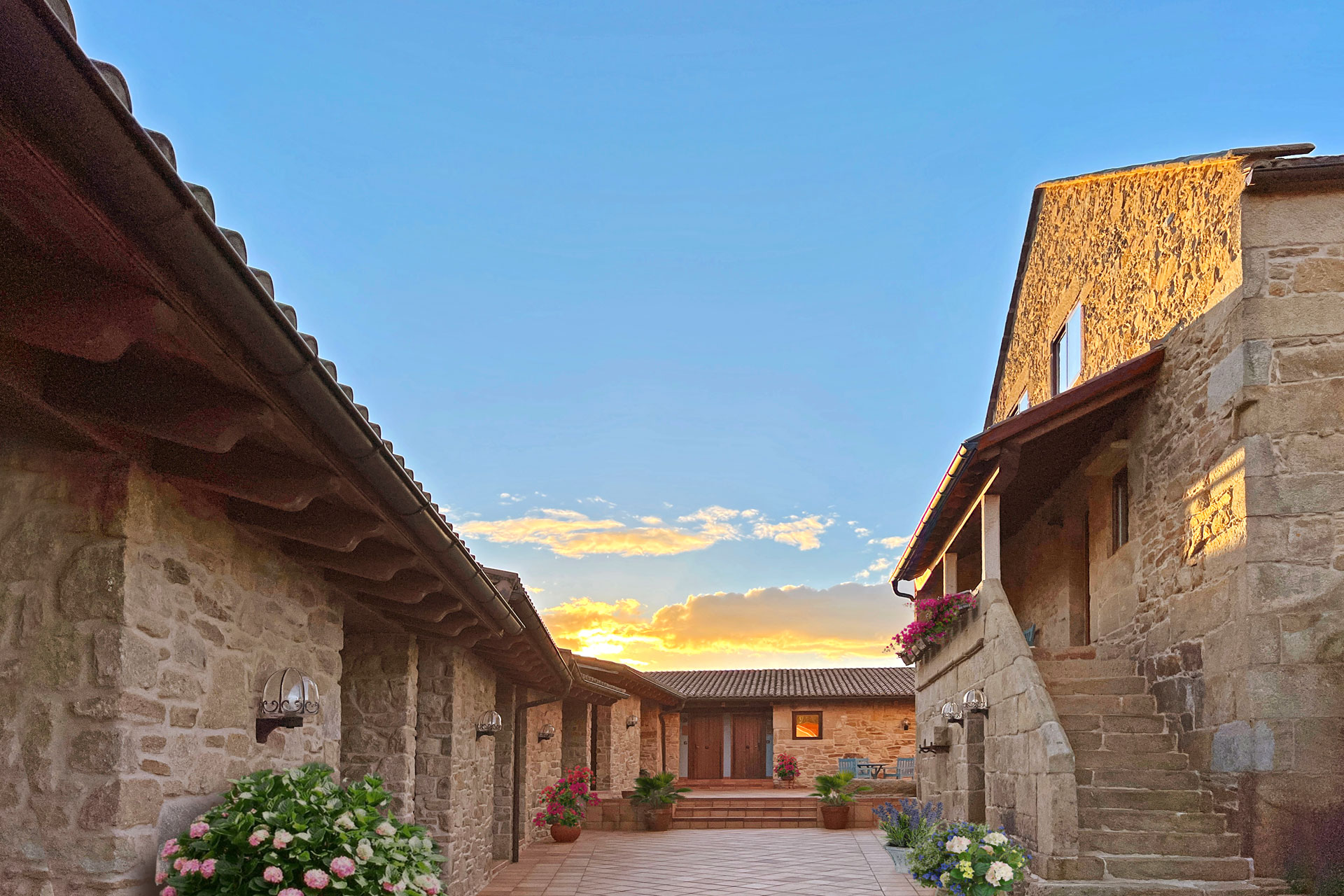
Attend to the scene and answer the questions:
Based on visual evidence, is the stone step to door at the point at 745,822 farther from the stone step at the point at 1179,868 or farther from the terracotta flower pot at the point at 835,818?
the stone step at the point at 1179,868

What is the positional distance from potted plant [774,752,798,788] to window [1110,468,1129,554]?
16158mm

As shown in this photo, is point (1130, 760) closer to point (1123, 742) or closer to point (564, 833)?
point (1123, 742)

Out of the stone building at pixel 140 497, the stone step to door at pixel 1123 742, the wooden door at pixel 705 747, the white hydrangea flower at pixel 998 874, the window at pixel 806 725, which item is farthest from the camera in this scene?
the wooden door at pixel 705 747

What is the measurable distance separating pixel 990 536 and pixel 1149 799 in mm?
2730

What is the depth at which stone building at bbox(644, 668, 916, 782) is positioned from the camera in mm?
25562

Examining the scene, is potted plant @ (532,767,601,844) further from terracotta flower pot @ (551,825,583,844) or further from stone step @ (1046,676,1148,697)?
stone step @ (1046,676,1148,697)

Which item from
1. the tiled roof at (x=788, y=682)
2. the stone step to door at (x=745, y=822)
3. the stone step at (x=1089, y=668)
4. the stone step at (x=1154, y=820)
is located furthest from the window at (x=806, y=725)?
the stone step at (x=1154, y=820)

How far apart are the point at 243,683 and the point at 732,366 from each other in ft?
42.9

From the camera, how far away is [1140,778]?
25.7ft

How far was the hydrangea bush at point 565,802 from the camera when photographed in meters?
15.0

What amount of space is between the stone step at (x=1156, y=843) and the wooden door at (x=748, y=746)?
2061 centimetres

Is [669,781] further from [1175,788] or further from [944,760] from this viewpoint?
[1175,788]

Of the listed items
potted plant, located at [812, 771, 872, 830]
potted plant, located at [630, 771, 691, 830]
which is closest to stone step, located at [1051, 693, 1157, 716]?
potted plant, located at [812, 771, 872, 830]

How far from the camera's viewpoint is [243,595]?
4496 mm
